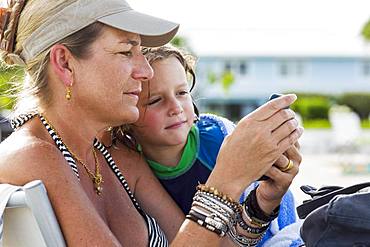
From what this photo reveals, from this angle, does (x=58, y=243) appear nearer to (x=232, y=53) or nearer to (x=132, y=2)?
(x=132, y=2)

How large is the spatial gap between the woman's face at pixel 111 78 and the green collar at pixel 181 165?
460 mm

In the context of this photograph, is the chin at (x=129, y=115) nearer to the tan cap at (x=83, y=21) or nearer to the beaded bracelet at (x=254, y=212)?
the tan cap at (x=83, y=21)

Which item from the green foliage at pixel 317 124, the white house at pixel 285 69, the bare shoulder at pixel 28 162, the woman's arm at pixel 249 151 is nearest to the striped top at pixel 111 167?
the bare shoulder at pixel 28 162

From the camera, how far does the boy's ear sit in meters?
2.29

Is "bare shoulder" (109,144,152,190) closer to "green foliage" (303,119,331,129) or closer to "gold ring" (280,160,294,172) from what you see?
"gold ring" (280,160,294,172)

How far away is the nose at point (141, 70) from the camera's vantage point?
2334 mm

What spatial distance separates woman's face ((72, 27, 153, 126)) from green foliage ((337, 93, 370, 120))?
36236 millimetres

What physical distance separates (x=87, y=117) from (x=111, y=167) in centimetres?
29

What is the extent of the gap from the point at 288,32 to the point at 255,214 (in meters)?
49.9

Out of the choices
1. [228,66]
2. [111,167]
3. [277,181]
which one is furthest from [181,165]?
[228,66]

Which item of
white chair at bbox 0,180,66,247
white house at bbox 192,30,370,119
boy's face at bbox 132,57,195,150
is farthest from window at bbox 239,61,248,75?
white chair at bbox 0,180,66,247

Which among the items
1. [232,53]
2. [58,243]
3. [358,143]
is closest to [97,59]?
[58,243]

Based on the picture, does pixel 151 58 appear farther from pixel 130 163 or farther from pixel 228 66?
pixel 228 66

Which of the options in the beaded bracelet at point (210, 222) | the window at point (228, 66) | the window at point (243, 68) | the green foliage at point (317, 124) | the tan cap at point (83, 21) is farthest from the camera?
the window at point (243, 68)
